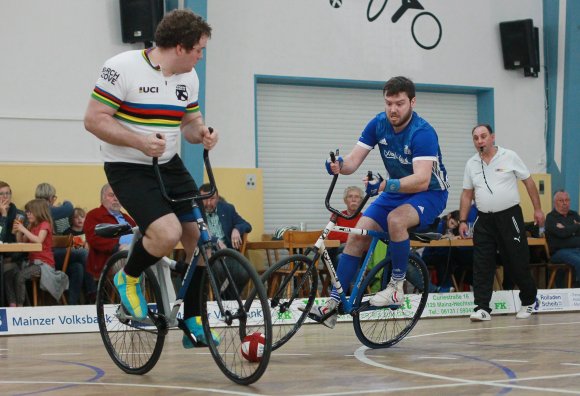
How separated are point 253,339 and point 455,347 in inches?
93.3

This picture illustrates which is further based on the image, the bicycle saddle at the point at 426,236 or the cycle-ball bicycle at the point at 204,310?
the bicycle saddle at the point at 426,236

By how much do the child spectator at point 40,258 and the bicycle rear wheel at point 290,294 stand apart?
4.44 metres

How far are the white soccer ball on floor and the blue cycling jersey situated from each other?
2.15 metres

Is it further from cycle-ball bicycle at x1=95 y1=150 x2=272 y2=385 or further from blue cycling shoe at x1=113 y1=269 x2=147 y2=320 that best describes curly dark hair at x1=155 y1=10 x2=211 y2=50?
blue cycling shoe at x1=113 y1=269 x2=147 y2=320

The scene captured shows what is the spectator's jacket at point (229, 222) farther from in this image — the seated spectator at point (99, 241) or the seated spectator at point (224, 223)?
the seated spectator at point (99, 241)

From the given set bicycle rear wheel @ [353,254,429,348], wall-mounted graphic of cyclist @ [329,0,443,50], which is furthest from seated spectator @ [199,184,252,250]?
wall-mounted graphic of cyclist @ [329,0,443,50]

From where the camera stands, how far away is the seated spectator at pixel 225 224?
1099 centimetres

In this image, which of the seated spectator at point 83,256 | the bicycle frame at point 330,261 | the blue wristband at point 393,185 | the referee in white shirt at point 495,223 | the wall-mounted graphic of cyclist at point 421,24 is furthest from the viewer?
the wall-mounted graphic of cyclist at point 421,24

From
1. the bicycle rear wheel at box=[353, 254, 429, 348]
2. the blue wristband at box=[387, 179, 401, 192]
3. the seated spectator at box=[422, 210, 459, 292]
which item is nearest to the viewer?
the blue wristband at box=[387, 179, 401, 192]

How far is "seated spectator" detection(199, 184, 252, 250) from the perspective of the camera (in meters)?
11.0

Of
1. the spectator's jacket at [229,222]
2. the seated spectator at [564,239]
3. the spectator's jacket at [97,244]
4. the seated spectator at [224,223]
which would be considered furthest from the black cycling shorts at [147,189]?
the seated spectator at [564,239]

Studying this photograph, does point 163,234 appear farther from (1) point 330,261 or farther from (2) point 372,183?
(1) point 330,261

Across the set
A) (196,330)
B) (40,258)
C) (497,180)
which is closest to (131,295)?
(196,330)

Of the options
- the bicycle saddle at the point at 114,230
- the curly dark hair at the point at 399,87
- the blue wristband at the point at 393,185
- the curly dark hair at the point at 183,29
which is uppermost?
the curly dark hair at the point at 183,29
